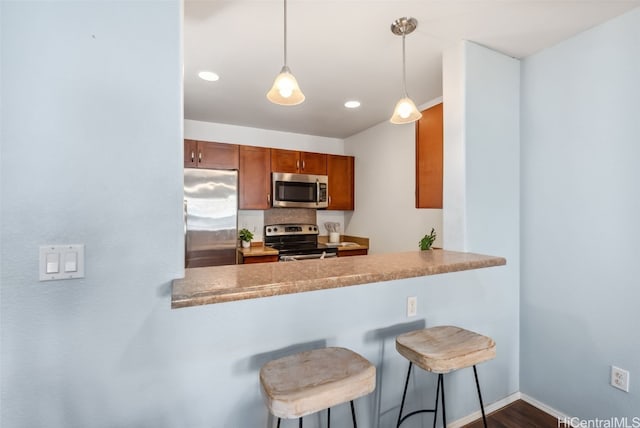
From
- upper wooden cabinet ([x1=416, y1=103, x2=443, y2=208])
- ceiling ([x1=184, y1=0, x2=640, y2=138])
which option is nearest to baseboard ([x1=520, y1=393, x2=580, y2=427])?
upper wooden cabinet ([x1=416, y1=103, x2=443, y2=208])

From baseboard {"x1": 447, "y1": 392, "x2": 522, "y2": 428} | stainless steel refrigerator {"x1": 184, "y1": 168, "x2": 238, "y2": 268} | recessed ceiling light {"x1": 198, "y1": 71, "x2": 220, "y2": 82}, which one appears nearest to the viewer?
baseboard {"x1": 447, "y1": 392, "x2": 522, "y2": 428}

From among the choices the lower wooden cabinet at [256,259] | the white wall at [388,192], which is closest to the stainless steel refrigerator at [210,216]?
the lower wooden cabinet at [256,259]

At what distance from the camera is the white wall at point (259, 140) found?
352cm

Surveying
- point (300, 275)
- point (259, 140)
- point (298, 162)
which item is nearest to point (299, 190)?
point (298, 162)

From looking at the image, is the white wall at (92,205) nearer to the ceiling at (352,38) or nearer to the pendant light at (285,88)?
the pendant light at (285,88)

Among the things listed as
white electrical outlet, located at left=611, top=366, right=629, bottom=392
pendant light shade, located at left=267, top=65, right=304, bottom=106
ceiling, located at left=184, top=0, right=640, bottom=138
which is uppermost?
ceiling, located at left=184, top=0, right=640, bottom=138

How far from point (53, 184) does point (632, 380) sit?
111 inches

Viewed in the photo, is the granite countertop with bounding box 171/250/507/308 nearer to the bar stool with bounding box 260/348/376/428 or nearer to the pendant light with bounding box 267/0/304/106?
the bar stool with bounding box 260/348/376/428

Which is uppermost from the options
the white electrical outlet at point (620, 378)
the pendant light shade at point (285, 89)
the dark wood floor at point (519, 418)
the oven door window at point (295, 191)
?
the pendant light shade at point (285, 89)

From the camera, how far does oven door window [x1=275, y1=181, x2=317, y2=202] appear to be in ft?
11.8

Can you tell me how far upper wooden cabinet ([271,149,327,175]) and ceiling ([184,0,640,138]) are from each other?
0.94 metres

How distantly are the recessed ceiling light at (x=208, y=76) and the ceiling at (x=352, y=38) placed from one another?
55 millimetres

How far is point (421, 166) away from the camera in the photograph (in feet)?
7.46

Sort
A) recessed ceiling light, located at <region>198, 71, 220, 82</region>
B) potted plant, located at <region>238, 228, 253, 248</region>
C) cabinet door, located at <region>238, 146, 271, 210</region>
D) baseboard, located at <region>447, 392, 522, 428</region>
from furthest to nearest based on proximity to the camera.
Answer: potted plant, located at <region>238, 228, 253, 248</region>, cabinet door, located at <region>238, 146, 271, 210</region>, recessed ceiling light, located at <region>198, 71, 220, 82</region>, baseboard, located at <region>447, 392, 522, 428</region>
